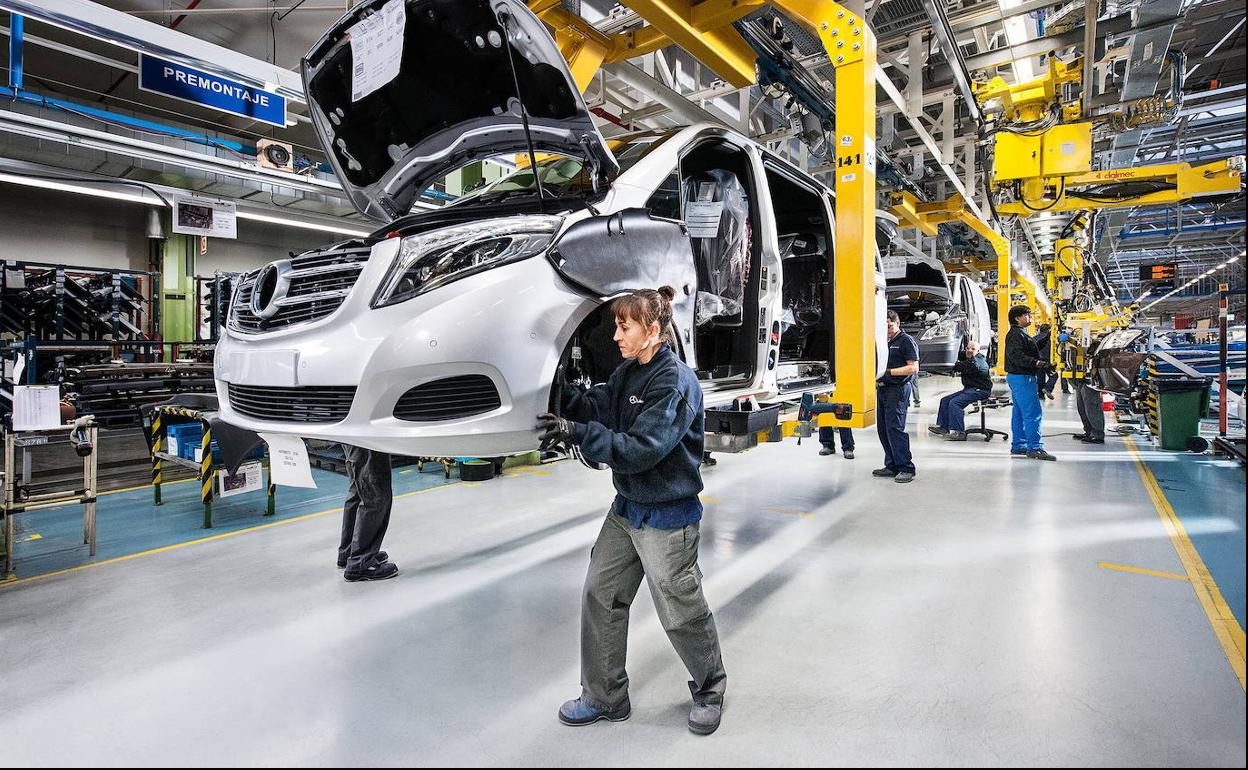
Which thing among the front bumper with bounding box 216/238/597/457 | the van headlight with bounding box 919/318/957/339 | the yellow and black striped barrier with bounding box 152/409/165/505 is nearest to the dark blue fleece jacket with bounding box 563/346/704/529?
the front bumper with bounding box 216/238/597/457

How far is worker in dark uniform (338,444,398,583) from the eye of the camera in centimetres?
314

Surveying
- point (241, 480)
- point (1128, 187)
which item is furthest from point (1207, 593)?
point (1128, 187)

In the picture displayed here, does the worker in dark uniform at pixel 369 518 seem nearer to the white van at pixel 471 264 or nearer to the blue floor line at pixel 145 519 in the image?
the white van at pixel 471 264

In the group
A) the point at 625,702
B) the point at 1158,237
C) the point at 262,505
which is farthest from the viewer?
the point at 1158,237

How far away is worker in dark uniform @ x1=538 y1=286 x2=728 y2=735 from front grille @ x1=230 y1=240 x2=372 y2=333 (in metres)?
0.83

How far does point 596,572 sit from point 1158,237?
2332 cm

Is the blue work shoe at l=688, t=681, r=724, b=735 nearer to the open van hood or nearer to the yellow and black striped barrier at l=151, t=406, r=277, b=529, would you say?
the open van hood

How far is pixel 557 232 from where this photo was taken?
2096mm

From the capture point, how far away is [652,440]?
175 cm

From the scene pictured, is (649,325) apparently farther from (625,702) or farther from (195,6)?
(195,6)

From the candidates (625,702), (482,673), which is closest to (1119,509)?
(625,702)

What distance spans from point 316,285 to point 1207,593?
3.91 metres

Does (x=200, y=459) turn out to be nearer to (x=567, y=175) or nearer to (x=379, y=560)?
(x=379, y=560)

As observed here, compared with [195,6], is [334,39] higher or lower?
lower
